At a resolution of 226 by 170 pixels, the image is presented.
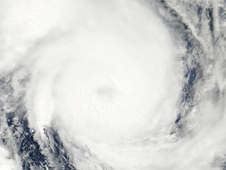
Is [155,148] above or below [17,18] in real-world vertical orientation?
below

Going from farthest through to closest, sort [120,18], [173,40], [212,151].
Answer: [120,18] < [173,40] < [212,151]

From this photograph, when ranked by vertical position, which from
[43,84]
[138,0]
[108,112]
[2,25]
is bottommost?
[108,112]

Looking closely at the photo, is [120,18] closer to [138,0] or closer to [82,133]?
[138,0]

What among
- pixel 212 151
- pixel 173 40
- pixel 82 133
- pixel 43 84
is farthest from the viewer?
pixel 173 40

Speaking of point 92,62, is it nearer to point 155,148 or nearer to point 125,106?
point 125,106

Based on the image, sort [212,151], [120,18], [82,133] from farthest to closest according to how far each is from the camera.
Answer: [120,18]
[82,133]
[212,151]

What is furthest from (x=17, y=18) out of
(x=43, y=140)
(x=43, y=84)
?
(x=43, y=140)

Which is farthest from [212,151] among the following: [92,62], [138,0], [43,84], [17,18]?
[17,18]

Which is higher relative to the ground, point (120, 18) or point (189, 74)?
point (120, 18)

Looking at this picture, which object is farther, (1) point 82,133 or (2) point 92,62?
(2) point 92,62
